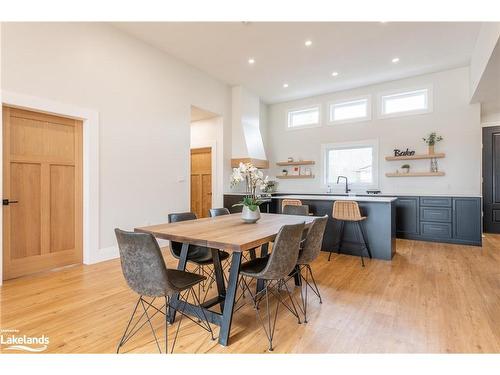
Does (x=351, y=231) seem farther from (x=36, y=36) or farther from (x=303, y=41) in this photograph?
(x=36, y=36)

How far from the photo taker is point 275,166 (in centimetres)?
761

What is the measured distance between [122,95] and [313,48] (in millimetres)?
3174

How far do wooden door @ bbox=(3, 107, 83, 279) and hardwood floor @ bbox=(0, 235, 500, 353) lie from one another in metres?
0.30

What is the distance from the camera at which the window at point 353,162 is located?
6195 millimetres

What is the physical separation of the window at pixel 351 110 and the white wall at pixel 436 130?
0.13m

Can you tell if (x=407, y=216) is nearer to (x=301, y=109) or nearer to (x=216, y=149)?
(x=301, y=109)

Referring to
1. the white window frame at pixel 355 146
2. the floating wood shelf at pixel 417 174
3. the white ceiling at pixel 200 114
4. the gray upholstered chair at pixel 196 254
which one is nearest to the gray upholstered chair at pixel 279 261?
the gray upholstered chair at pixel 196 254

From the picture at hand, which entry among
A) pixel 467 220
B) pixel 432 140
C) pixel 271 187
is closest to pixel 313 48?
pixel 432 140

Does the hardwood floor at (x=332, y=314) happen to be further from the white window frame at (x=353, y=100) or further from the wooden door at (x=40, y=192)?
the white window frame at (x=353, y=100)

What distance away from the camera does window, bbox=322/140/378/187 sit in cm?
620

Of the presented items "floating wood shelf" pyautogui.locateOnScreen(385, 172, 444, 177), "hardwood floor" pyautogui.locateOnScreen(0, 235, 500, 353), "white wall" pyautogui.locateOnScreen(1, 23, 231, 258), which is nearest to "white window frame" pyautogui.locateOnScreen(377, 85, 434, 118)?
"floating wood shelf" pyautogui.locateOnScreen(385, 172, 444, 177)

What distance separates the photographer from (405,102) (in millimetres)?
5898

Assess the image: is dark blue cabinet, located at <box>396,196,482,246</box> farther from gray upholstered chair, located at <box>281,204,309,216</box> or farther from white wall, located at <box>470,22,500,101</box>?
gray upholstered chair, located at <box>281,204,309,216</box>

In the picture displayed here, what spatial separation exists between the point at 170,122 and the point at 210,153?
1604mm
